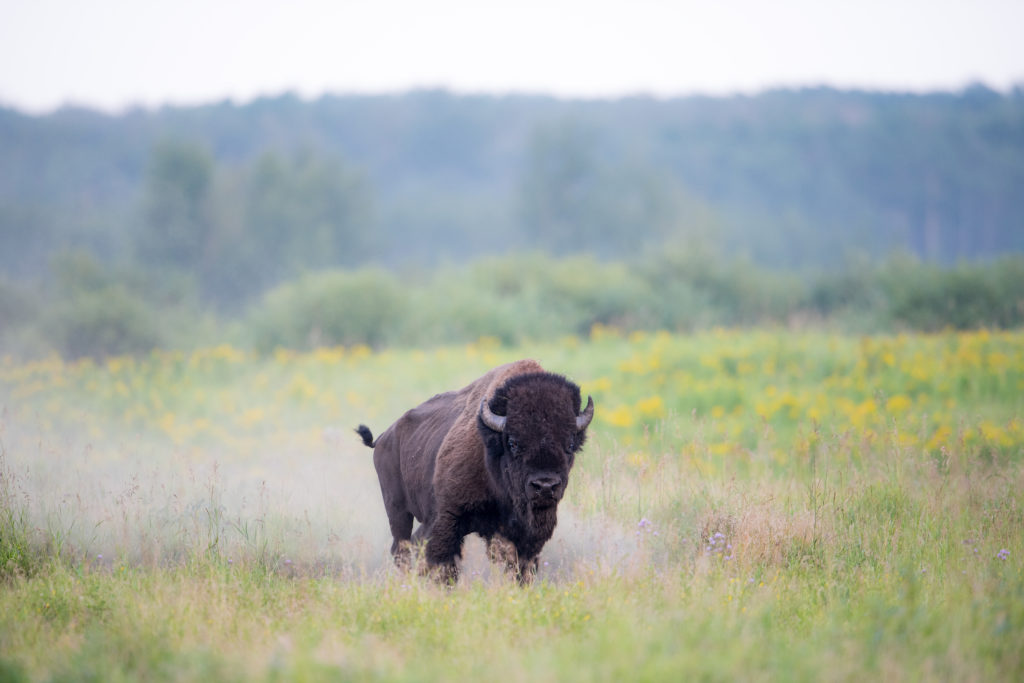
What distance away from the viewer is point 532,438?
563 cm

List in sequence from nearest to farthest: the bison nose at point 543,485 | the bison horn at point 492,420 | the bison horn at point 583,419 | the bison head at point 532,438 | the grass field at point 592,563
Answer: the grass field at point 592,563, the bison nose at point 543,485, the bison head at point 532,438, the bison horn at point 492,420, the bison horn at point 583,419

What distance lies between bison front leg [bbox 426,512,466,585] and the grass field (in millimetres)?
251

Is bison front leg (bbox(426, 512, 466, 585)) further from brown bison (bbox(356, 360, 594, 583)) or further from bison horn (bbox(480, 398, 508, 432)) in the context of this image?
bison horn (bbox(480, 398, 508, 432))

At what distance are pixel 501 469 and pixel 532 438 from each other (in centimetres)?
45

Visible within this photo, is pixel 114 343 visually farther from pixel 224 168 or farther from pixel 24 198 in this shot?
pixel 24 198

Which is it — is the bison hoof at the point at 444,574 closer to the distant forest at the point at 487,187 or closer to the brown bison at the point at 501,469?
the brown bison at the point at 501,469

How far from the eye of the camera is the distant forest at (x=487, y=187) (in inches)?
1966

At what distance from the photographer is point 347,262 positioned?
57.3 metres

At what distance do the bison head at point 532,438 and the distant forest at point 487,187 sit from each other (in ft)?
69.3

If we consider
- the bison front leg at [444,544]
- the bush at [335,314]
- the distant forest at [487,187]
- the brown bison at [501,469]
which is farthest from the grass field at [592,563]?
the distant forest at [487,187]

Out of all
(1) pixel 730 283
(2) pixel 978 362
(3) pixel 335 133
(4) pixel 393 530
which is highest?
(3) pixel 335 133

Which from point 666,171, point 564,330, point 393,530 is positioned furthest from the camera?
point 666,171

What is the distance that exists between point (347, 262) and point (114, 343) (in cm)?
3496

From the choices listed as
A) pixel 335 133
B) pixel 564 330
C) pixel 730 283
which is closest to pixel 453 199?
pixel 335 133
